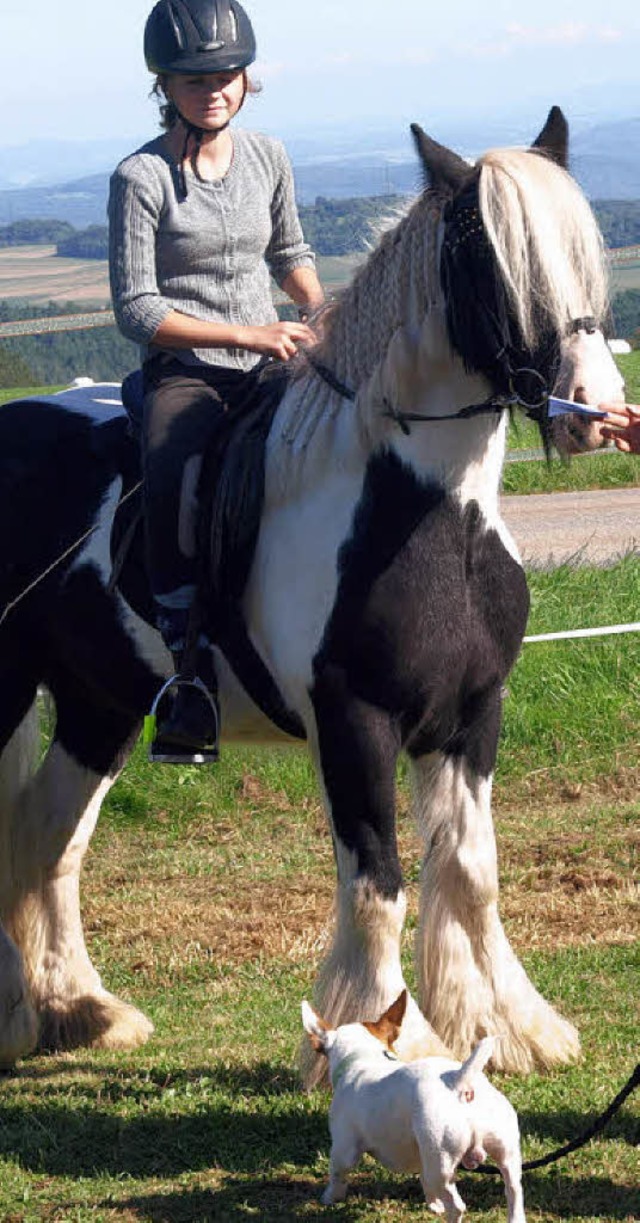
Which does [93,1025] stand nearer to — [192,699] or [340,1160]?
[192,699]

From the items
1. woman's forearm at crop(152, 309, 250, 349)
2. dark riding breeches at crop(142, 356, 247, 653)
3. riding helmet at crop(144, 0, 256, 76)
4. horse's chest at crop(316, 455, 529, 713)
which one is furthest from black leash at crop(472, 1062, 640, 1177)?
riding helmet at crop(144, 0, 256, 76)

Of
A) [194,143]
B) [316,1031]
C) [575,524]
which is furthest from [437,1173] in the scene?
[575,524]

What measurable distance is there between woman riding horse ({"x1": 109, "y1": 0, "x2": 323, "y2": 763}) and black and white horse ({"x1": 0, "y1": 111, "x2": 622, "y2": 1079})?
0.64ft

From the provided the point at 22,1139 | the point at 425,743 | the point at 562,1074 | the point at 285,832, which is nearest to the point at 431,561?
the point at 425,743

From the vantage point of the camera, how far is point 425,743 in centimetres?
489

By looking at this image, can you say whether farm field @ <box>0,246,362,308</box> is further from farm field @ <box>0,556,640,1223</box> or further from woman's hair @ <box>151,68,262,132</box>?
woman's hair @ <box>151,68,262,132</box>

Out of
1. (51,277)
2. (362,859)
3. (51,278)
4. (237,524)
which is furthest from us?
(51,277)

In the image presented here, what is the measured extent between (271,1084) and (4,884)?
135cm

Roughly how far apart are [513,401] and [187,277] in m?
1.24

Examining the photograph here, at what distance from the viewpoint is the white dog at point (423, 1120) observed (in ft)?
12.5

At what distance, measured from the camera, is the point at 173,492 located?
16.3 ft

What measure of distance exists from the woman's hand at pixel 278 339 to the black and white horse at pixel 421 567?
93 mm

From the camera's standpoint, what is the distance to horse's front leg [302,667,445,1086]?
184 inches

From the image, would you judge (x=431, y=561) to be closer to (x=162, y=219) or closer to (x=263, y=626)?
(x=263, y=626)
